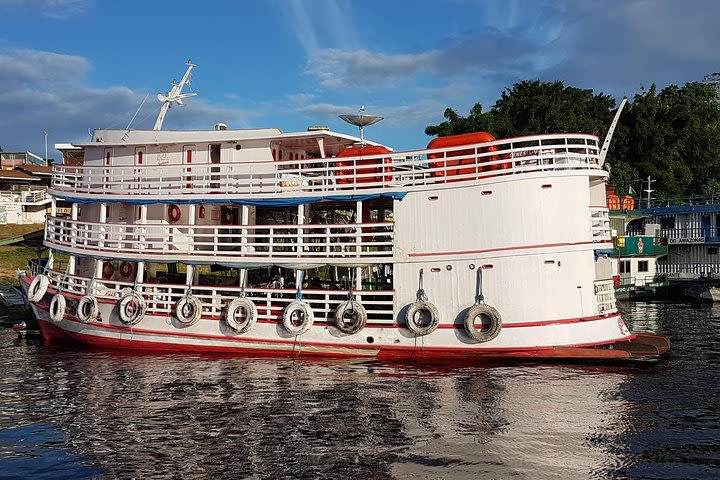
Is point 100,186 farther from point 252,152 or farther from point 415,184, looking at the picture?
point 415,184

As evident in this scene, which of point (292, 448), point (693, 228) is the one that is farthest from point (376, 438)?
point (693, 228)

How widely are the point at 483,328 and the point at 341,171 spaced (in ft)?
22.7

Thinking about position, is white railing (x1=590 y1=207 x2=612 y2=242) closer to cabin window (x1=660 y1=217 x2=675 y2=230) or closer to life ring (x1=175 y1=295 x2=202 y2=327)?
life ring (x1=175 y1=295 x2=202 y2=327)

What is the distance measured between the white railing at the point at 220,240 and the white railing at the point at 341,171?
117cm

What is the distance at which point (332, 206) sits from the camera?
72.8ft

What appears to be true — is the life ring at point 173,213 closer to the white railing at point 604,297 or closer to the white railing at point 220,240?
the white railing at point 220,240

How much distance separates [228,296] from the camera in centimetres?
2048

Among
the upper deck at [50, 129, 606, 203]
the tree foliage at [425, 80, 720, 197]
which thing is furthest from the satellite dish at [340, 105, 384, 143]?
the tree foliage at [425, 80, 720, 197]

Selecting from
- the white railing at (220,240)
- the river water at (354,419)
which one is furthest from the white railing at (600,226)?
the white railing at (220,240)

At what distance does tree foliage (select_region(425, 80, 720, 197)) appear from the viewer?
58.6 meters

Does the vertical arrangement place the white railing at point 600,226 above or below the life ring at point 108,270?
above

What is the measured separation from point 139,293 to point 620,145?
55.2 m

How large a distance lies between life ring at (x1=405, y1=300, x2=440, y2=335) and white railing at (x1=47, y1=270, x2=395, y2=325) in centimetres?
77

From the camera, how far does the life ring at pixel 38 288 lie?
22.3 metres
